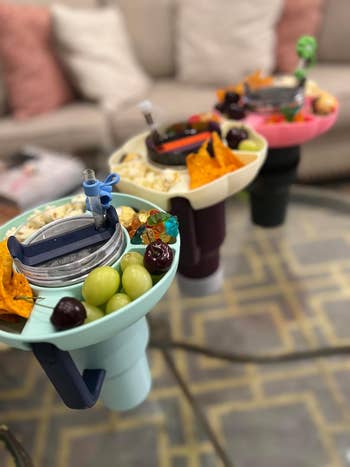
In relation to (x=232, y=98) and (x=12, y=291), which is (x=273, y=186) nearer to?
(x=232, y=98)

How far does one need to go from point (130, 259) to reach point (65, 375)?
0.56 ft

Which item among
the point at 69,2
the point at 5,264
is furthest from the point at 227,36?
the point at 5,264

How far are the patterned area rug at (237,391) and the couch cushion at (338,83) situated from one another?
1.90 feet

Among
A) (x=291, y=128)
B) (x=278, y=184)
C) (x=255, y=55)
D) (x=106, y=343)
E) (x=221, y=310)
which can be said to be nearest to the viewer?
(x=106, y=343)

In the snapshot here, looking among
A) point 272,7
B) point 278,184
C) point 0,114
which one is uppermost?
point 272,7

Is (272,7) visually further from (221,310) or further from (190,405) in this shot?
(190,405)

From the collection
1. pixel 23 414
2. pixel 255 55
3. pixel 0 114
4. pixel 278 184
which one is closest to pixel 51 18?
pixel 0 114

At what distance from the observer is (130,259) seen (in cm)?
58

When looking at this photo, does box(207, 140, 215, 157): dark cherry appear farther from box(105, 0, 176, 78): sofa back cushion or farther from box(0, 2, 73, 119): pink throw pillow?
box(105, 0, 176, 78): sofa back cushion

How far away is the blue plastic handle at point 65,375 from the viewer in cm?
51

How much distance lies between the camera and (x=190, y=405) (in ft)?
3.83

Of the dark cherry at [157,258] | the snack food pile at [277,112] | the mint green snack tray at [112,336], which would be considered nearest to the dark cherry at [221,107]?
the snack food pile at [277,112]

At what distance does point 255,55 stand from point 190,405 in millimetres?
1444

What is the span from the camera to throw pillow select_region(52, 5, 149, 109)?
70.2 inches
